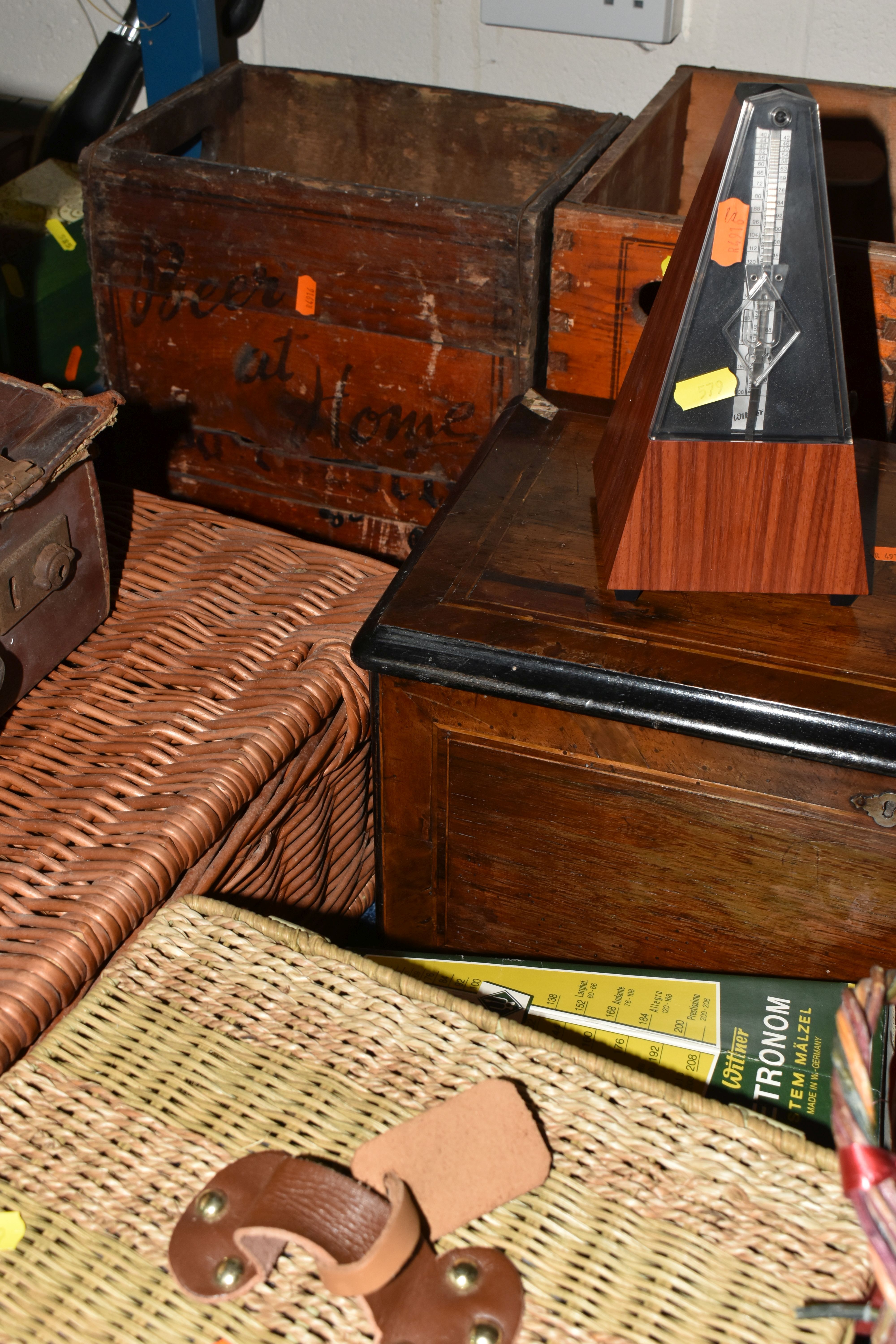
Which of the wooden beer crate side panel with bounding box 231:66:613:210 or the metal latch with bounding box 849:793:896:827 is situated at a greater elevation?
the wooden beer crate side panel with bounding box 231:66:613:210

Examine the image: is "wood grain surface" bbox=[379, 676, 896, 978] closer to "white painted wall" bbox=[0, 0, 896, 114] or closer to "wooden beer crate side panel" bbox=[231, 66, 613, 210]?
"wooden beer crate side panel" bbox=[231, 66, 613, 210]

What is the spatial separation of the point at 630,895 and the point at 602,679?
0.81ft

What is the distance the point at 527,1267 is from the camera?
66cm

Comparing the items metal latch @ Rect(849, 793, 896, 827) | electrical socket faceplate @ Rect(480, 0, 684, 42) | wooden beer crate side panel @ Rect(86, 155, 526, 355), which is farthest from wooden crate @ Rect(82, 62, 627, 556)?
metal latch @ Rect(849, 793, 896, 827)

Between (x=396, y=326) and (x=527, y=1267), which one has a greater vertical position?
(x=396, y=326)

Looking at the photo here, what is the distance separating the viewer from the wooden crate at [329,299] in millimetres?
1464

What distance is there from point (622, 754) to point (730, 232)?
1.41 ft

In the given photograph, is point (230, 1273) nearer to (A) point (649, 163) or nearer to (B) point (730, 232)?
(B) point (730, 232)

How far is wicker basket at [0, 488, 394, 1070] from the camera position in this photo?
0.89 m

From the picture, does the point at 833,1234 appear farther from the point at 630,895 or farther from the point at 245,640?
the point at 245,640

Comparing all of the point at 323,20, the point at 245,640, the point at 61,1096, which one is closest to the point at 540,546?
the point at 245,640

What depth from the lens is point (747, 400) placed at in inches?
37.5

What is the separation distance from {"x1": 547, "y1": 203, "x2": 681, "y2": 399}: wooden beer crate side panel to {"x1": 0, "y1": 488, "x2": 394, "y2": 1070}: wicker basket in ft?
1.36

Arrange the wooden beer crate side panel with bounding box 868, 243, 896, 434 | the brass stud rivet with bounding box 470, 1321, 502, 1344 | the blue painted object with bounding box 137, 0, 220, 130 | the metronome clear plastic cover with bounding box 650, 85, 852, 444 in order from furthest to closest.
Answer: the blue painted object with bounding box 137, 0, 220, 130, the wooden beer crate side panel with bounding box 868, 243, 896, 434, the metronome clear plastic cover with bounding box 650, 85, 852, 444, the brass stud rivet with bounding box 470, 1321, 502, 1344
